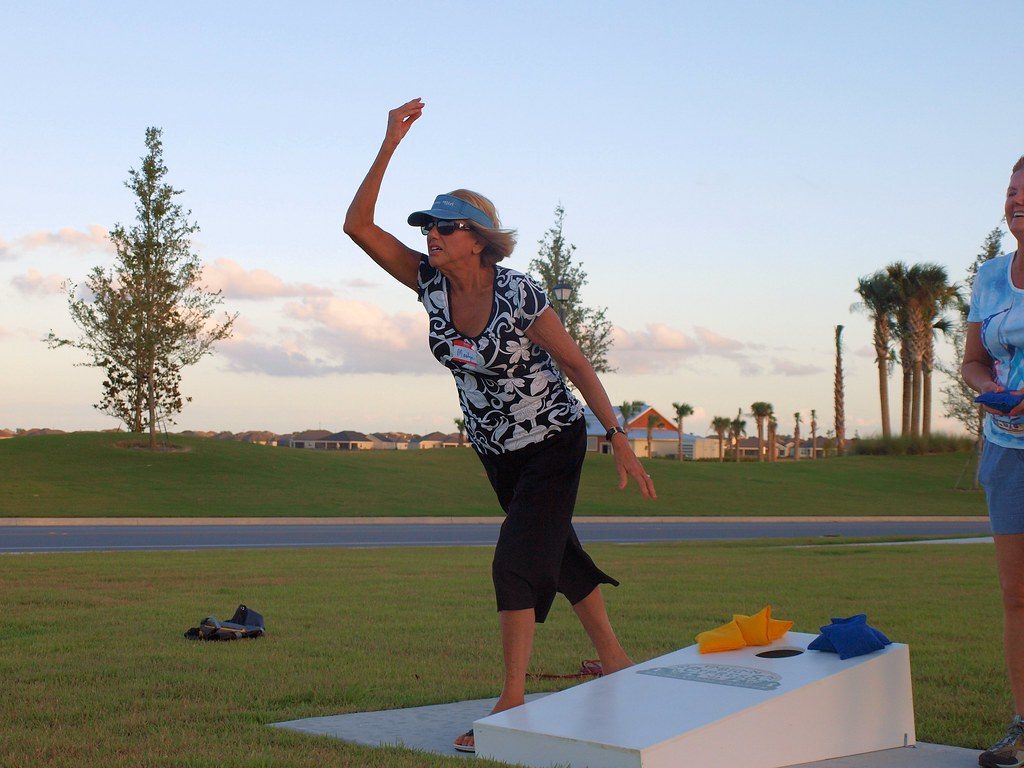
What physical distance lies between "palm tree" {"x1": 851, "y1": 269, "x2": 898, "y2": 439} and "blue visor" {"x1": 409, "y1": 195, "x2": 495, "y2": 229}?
58503mm

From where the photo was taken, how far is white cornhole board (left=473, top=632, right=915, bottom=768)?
375 centimetres

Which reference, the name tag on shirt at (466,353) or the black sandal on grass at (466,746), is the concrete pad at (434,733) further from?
the name tag on shirt at (466,353)

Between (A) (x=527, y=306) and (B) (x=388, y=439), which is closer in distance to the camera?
(A) (x=527, y=306)

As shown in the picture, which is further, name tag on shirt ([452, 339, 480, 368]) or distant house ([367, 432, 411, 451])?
distant house ([367, 432, 411, 451])

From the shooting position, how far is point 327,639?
706 centimetres

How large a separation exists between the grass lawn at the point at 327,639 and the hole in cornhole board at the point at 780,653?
0.66 m

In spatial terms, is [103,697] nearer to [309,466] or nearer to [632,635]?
[632,635]

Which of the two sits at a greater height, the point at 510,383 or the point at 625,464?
the point at 510,383

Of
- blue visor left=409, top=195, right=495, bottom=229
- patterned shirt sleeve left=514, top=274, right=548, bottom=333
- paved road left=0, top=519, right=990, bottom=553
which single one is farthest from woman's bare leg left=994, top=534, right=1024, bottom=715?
paved road left=0, top=519, right=990, bottom=553

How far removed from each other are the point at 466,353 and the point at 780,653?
1.78 meters

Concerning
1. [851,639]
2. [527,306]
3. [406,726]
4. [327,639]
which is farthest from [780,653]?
[327,639]

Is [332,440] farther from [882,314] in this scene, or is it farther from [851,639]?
[851,639]

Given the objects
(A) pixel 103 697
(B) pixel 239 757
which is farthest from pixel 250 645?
(B) pixel 239 757

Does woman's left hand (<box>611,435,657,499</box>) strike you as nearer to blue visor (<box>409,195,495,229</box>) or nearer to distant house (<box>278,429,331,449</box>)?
blue visor (<box>409,195,495,229</box>)
